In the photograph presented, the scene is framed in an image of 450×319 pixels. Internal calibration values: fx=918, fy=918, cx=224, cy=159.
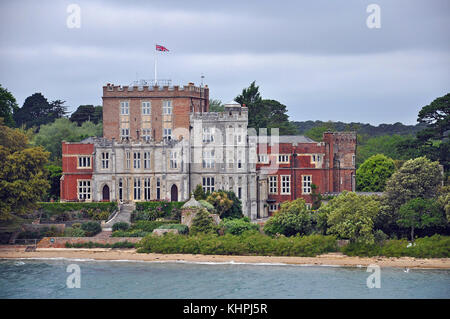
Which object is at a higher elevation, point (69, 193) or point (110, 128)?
point (110, 128)

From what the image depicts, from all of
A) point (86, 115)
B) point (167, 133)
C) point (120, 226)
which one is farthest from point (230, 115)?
point (86, 115)

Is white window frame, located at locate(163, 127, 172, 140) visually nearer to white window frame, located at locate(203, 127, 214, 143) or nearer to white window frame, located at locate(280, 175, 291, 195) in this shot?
white window frame, located at locate(203, 127, 214, 143)

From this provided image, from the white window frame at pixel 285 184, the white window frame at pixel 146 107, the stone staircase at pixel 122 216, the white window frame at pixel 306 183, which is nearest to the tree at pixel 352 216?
the white window frame at pixel 306 183

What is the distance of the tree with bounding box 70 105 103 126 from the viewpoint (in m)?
128

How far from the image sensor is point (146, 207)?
76625 millimetres

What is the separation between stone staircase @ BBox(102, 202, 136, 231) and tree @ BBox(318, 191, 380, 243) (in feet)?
53.7

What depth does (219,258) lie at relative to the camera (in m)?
68.2

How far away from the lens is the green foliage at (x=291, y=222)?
70500 millimetres

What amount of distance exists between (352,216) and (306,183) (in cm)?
1420
